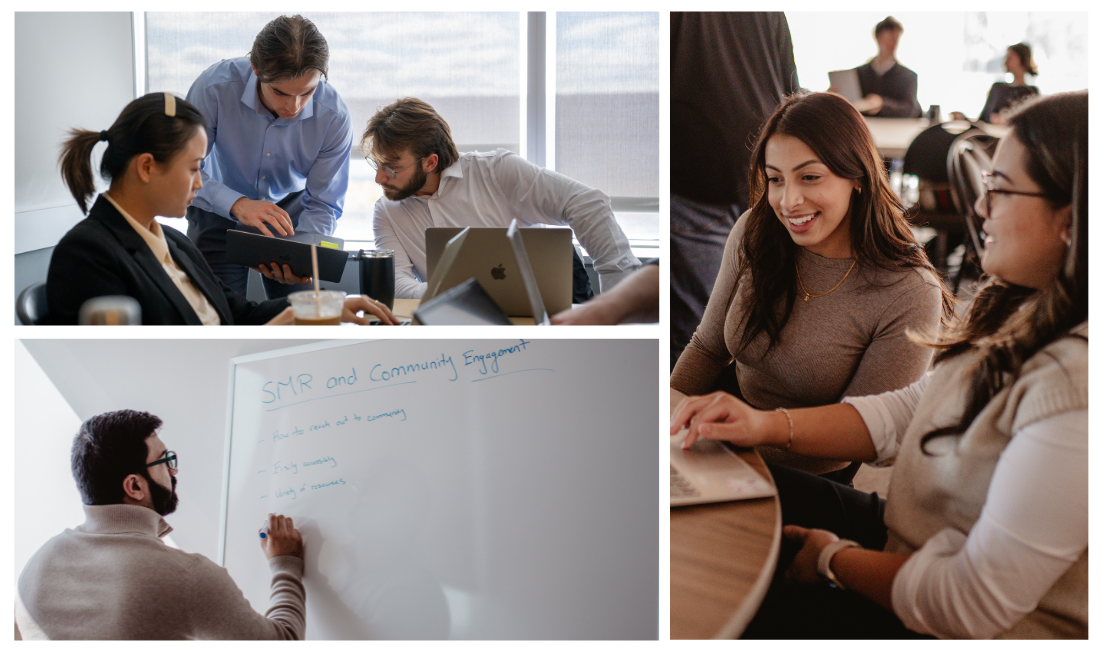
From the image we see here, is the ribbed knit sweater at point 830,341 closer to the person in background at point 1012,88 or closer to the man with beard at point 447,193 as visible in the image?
the person in background at point 1012,88

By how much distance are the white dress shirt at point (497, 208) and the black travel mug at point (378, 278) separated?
593mm

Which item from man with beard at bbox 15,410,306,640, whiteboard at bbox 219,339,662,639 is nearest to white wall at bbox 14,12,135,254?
man with beard at bbox 15,410,306,640

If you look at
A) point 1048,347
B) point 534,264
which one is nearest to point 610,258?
point 534,264

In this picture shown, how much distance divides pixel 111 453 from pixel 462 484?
745 millimetres

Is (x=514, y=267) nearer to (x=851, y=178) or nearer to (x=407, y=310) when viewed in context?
(x=407, y=310)

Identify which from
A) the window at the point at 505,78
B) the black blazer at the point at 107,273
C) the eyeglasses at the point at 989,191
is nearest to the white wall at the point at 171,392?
the black blazer at the point at 107,273

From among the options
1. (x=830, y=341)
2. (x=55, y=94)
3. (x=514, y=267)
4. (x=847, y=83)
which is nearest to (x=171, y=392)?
(x=514, y=267)

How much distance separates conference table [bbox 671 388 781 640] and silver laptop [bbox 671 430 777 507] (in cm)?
1

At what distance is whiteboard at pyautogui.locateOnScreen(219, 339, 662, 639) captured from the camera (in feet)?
4.53

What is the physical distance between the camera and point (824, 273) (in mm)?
1193

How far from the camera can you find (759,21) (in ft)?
4.07

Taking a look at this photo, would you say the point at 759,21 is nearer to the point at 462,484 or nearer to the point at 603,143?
the point at 462,484

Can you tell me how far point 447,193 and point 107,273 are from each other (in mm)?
1255

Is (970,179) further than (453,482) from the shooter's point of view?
No
